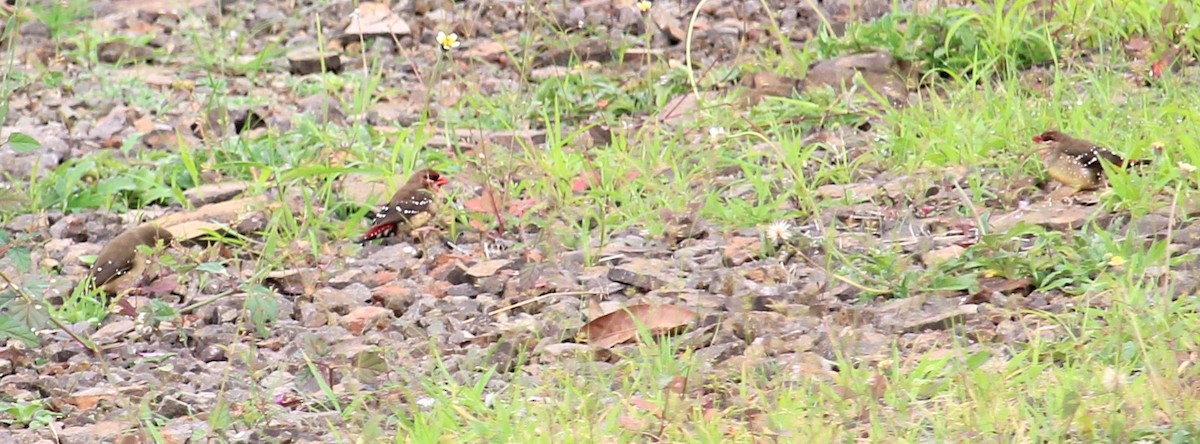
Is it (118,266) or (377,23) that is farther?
(377,23)

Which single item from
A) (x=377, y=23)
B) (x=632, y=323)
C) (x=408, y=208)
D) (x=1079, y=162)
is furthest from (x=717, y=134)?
(x=377, y=23)

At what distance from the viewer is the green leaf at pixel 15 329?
4281 mm

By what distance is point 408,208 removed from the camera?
577 centimetres

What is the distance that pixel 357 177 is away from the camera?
21.5ft

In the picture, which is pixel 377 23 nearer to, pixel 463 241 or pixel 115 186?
pixel 115 186

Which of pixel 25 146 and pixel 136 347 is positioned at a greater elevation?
pixel 25 146

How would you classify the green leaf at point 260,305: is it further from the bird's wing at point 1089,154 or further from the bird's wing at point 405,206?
the bird's wing at point 1089,154

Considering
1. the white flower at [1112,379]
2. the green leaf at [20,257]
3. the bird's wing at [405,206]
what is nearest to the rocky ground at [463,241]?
the green leaf at [20,257]

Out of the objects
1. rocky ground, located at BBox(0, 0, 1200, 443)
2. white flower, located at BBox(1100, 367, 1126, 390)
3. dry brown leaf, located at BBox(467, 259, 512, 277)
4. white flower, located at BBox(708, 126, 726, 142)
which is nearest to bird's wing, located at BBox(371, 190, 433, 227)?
rocky ground, located at BBox(0, 0, 1200, 443)

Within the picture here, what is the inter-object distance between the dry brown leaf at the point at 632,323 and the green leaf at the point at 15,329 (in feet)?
4.82

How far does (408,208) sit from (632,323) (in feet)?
4.19

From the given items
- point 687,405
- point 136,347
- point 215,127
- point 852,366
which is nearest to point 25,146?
point 136,347

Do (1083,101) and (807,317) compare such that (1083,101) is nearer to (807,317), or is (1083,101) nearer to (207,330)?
(807,317)

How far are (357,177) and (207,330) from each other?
153 cm
